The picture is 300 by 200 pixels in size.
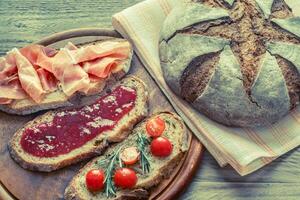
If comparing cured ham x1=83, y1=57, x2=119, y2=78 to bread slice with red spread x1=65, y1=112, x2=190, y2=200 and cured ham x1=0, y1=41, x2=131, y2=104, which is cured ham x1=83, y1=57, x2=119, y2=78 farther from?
bread slice with red spread x1=65, y1=112, x2=190, y2=200

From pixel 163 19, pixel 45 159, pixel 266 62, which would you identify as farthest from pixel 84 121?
pixel 266 62

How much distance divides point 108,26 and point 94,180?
1.24 m

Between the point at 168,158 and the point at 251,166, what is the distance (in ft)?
1.55

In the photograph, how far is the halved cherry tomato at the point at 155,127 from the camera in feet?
9.47

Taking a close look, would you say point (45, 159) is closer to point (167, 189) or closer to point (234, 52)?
point (167, 189)

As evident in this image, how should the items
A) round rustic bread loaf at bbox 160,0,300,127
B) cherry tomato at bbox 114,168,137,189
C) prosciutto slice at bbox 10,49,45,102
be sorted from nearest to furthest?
cherry tomato at bbox 114,168,137,189 → round rustic bread loaf at bbox 160,0,300,127 → prosciutto slice at bbox 10,49,45,102

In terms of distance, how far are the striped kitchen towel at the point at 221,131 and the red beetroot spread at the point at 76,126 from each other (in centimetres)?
28

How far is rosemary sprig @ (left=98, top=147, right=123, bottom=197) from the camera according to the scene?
108 inches

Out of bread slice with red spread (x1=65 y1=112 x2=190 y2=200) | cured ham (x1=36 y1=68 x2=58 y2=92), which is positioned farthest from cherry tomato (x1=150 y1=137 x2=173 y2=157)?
cured ham (x1=36 y1=68 x2=58 y2=92)

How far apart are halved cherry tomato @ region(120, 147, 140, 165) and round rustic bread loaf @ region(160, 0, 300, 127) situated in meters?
0.46

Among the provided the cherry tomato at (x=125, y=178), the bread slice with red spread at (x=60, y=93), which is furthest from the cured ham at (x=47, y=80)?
the cherry tomato at (x=125, y=178)

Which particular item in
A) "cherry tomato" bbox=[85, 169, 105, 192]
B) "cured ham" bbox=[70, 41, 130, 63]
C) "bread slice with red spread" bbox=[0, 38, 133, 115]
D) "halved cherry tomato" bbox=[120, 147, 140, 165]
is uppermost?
"cured ham" bbox=[70, 41, 130, 63]

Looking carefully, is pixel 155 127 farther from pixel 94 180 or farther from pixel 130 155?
pixel 94 180

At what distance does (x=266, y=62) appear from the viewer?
9.33ft
